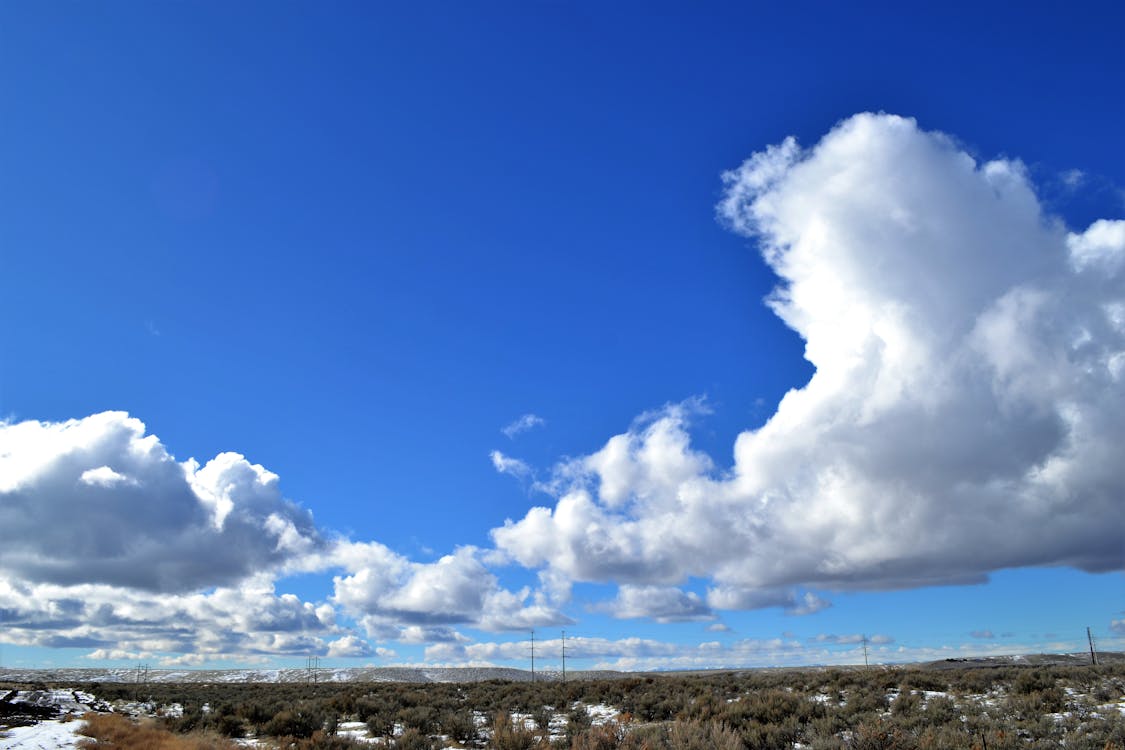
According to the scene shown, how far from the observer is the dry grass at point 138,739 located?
19078 mm

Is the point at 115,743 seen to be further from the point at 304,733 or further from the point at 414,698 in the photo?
the point at 414,698

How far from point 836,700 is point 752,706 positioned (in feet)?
17.0

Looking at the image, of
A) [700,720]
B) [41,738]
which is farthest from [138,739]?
[700,720]

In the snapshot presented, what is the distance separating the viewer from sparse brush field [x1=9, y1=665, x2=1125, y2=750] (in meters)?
18.2

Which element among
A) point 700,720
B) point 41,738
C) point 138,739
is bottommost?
point 700,720

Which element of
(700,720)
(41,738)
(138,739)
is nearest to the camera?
(41,738)

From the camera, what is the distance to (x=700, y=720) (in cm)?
2388

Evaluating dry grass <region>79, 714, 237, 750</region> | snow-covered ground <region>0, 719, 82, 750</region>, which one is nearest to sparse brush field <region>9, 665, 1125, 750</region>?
dry grass <region>79, 714, 237, 750</region>

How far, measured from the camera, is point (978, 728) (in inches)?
771

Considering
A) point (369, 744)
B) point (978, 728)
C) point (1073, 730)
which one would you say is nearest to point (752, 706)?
point (978, 728)

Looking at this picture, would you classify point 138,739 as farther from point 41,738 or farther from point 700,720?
point 700,720

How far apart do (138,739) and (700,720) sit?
59.5 ft

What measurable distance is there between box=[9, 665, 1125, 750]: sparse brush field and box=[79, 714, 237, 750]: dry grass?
0.28ft

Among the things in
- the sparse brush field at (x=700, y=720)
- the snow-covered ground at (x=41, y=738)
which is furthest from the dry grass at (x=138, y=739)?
the snow-covered ground at (x=41, y=738)
